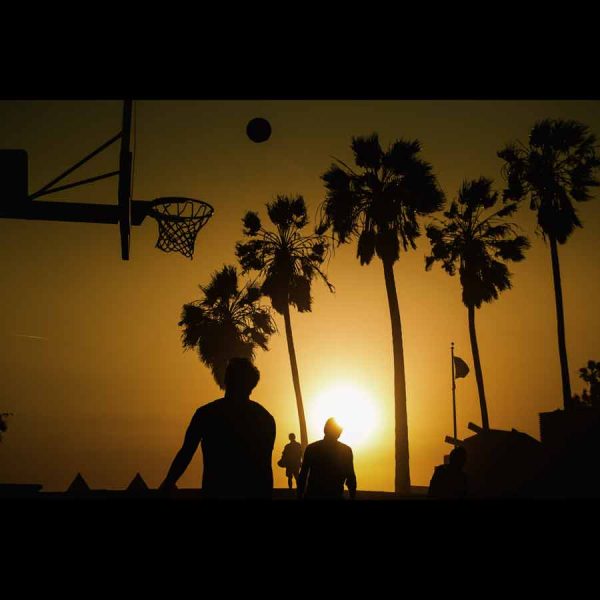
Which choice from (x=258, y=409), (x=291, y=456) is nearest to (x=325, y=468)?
(x=258, y=409)

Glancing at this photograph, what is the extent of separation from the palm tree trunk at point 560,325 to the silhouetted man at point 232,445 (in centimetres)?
2673

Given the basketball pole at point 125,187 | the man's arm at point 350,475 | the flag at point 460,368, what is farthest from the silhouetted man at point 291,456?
the flag at point 460,368

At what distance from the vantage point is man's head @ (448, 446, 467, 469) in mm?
8023

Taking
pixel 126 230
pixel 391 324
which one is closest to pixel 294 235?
pixel 391 324

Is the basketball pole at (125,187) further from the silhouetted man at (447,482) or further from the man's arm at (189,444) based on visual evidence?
the man's arm at (189,444)

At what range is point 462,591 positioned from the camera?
6.61 ft

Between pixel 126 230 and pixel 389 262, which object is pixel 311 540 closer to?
pixel 126 230

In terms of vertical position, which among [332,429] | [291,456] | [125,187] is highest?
[125,187]

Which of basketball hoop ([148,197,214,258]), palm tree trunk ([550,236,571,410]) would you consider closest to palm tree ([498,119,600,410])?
palm tree trunk ([550,236,571,410])

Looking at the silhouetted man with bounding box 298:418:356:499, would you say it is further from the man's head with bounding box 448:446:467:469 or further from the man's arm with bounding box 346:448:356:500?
the man's head with bounding box 448:446:467:469

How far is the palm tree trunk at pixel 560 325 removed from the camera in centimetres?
2972

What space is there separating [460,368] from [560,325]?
10.1 metres

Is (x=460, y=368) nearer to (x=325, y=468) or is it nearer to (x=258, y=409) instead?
(x=325, y=468)

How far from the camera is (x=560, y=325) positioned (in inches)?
1204
